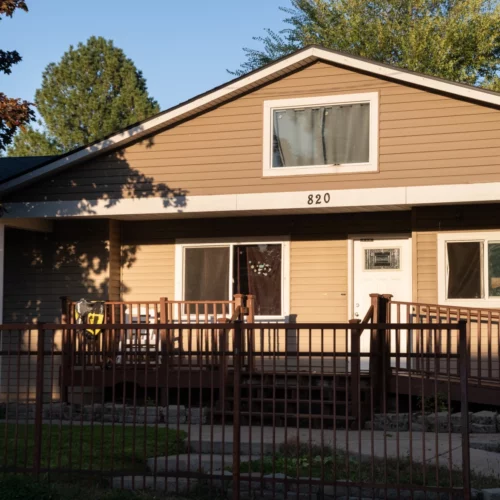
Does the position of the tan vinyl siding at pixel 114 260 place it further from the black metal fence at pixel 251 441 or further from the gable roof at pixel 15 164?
the black metal fence at pixel 251 441

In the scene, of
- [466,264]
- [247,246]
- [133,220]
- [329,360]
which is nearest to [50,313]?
[133,220]

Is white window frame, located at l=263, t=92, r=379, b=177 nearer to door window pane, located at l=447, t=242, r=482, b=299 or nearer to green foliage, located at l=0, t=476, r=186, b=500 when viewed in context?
door window pane, located at l=447, t=242, r=482, b=299

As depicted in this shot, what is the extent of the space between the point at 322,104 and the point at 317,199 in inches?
65.2

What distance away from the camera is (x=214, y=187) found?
15219mm

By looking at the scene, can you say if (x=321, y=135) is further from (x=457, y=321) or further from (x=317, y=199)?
(x=457, y=321)

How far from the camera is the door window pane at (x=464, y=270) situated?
14.5m

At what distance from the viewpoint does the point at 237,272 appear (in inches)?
647

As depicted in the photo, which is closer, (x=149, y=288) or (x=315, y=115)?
(x=315, y=115)

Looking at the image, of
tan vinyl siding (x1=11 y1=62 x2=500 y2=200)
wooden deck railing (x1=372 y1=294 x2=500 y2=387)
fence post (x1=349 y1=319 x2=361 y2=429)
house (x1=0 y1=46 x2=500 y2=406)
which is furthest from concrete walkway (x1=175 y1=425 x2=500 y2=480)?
tan vinyl siding (x1=11 y1=62 x2=500 y2=200)

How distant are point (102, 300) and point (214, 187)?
317cm

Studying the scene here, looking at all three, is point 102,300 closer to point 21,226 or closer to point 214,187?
point 21,226

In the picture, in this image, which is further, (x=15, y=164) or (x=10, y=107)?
(x=15, y=164)

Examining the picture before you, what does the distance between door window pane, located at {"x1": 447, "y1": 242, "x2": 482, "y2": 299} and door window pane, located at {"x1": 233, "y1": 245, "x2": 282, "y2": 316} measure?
3.10 meters

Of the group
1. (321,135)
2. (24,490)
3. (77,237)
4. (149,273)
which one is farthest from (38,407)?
(77,237)
